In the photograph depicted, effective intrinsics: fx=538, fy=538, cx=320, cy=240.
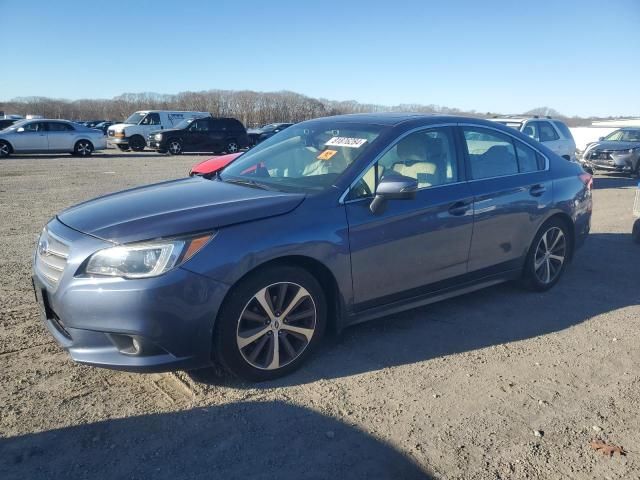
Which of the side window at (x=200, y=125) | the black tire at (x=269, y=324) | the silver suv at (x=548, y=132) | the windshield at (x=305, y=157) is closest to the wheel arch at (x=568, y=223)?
the windshield at (x=305, y=157)

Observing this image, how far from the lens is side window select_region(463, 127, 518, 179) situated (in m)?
4.57

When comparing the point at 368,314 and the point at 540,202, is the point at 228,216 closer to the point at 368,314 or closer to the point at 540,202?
the point at 368,314

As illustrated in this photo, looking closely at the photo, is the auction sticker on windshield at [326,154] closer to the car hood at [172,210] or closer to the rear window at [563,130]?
the car hood at [172,210]

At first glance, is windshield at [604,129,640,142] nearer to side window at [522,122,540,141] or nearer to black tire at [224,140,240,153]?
side window at [522,122,540,141]

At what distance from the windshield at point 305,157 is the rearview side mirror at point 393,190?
32cm

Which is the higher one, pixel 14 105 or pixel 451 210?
pixel 14 105

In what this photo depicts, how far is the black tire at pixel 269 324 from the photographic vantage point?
126 inches

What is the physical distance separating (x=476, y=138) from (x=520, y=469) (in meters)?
2.86

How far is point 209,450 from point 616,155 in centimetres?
1792

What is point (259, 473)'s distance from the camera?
8.46 ft

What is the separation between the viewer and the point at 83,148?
23.2m

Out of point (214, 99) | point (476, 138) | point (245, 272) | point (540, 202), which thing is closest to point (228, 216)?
point (245, 272)

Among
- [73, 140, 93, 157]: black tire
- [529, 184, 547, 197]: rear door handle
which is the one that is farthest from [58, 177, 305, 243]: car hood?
[73, 140, 93, 157]: black tire

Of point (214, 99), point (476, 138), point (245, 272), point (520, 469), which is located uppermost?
point (214, 99)
